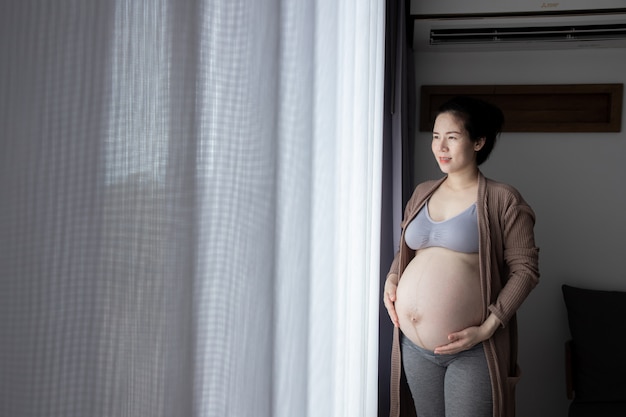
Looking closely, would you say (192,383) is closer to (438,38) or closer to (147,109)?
(147,109)

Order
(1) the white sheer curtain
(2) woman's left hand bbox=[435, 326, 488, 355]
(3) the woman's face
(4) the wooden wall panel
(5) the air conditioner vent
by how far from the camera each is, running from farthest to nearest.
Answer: (4) the wooden wall panel
(5) the air conditioner vent
(3) the woman's face
(2) woman's left hand bbox=[435, 326, 488, 355]
(1) the white sheer curtain

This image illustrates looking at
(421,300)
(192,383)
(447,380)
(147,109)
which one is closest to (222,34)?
(147,109)

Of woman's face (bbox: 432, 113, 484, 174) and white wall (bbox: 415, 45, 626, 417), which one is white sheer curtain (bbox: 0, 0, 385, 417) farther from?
white wall (bbox: 415, 45, 626, 417)

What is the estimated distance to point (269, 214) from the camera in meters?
0.44

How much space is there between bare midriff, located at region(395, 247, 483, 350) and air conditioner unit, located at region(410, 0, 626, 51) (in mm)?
1393

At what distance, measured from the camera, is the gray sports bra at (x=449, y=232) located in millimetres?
1851

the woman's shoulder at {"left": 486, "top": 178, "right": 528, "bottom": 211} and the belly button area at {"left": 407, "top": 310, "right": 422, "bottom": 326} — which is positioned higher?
the woman's shoulder at {"left": 486, "top": 178, "right": 528, "bottom": 211}

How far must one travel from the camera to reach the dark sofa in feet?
8.77

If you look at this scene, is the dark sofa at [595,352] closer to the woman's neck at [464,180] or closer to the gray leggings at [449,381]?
the gray leggings at [449,381]

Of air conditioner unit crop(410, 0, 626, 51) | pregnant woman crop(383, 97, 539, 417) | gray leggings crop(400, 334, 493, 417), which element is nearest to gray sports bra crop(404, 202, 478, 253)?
pregnant woman crop(383, 97, 539, 417)

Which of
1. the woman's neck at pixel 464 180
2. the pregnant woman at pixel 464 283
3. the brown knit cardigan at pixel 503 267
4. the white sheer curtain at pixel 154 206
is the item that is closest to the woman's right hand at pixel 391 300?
the pregnant woman at pixel 464 283

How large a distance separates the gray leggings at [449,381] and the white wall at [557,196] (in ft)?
4.47

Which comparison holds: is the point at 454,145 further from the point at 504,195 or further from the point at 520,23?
the point at 520,23

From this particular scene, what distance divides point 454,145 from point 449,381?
31.5 inches
